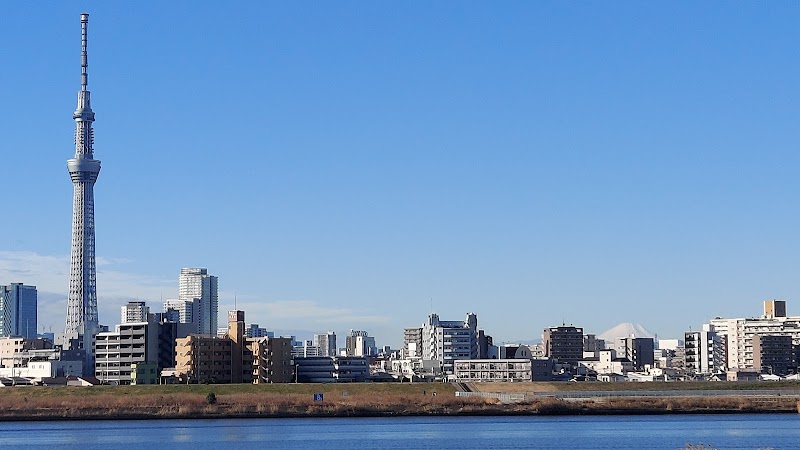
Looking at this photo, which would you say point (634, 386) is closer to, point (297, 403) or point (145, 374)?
point (297, 403)

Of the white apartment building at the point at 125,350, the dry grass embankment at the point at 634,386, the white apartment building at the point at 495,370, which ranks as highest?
the white apartment building at the point at 125,350

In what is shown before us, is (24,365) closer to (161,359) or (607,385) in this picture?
(161,359)

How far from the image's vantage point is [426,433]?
10000 cm

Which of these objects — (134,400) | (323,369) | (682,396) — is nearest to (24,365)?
(323,369)

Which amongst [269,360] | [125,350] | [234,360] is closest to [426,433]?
[269,360]

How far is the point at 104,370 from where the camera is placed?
179125 mm

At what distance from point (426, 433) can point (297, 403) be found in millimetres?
37501

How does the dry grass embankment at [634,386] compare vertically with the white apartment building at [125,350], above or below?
below

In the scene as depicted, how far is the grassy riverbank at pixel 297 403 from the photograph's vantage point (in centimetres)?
13075

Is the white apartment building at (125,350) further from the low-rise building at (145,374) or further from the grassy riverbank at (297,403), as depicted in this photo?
the grassy riverbank at (297,403)

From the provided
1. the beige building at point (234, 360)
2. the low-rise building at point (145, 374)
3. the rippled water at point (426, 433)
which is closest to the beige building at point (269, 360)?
the beige building at point (234, 360)

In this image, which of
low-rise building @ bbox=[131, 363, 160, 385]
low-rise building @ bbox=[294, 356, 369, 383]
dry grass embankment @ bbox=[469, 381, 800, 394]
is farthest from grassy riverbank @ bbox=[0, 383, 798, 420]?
low-rise building @ bbox=[294, 356, 369, 383]

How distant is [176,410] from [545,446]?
58.0m

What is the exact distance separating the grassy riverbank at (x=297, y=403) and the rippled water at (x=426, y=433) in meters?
4.78
